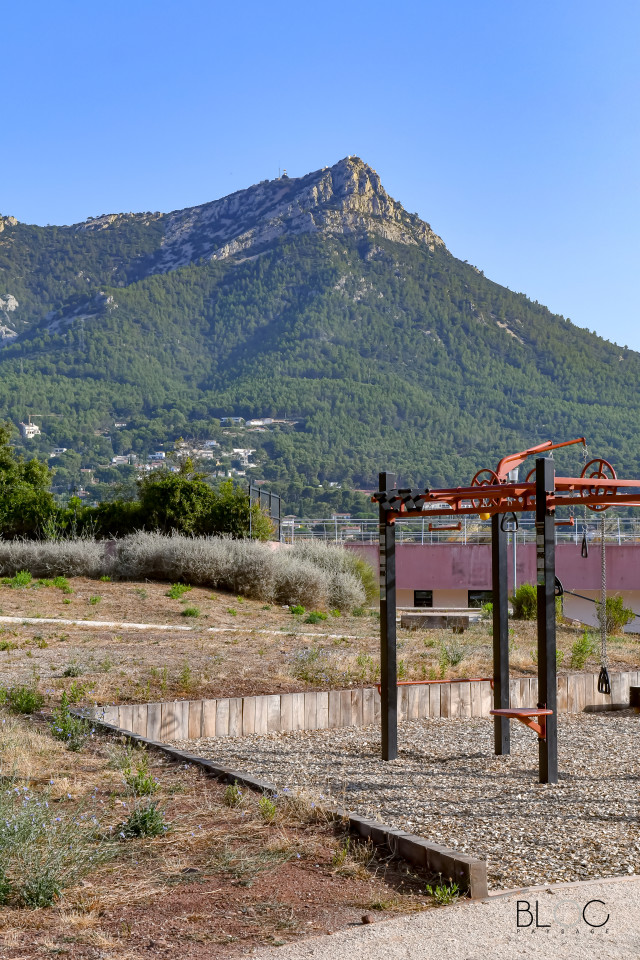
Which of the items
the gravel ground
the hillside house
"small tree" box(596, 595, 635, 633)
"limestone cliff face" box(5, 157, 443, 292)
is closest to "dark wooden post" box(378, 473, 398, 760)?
the gravel ground

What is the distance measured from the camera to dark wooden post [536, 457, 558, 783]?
19.8 feet

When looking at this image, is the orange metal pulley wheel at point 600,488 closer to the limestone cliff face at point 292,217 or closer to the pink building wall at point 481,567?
the pink building wall at point 481,567

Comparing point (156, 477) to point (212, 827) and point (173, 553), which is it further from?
point (212, 827)

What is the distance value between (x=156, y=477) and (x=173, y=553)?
855cm

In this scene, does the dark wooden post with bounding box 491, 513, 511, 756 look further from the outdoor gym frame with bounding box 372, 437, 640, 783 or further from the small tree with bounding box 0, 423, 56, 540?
the small tree with bounding box 0, 423, 56, 540

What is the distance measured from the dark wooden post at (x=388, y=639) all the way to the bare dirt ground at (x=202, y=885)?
1676 millimetres

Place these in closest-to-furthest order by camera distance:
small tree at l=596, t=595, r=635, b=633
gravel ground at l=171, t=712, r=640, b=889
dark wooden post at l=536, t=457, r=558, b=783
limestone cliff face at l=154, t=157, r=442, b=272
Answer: gravel ground at l=171, t=712, r=640, b=889 < dark wooden post at l=536, t=457, r=558, b=783 < small tree at l=596, t=595, r=635, b=633 < limestone cliff face at l=154, t=157, r=442, b=272

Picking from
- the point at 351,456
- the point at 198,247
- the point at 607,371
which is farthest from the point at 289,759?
the point at 198,247

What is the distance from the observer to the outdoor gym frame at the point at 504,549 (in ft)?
19.8

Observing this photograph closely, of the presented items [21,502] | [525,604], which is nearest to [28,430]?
[21,502]

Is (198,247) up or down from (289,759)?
up

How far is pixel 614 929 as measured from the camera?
3561 mm

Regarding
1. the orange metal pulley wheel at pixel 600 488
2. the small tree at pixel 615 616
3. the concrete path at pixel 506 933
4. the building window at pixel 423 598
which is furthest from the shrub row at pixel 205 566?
the concrete path at pixel 506 933

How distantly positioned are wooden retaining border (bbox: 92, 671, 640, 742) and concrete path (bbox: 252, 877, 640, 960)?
3.97 m
